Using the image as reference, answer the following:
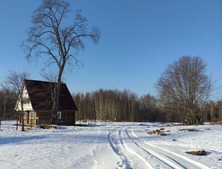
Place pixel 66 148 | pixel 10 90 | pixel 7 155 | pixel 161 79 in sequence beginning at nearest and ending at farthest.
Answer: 1. pixel 7 155
2. pixel 66 148
3. pixel 10 90
4. pixel 161 79

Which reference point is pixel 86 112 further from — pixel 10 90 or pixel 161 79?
pixel 10 90

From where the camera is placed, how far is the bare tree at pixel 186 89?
4868 centimetres

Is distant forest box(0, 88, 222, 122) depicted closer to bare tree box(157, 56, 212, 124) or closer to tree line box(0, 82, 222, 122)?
tree line box(0, 82, 222, 122)

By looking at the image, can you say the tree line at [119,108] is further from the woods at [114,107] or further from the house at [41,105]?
the house at [41,105]

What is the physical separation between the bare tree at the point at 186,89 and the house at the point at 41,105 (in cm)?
1669

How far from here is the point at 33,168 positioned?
10234 mm

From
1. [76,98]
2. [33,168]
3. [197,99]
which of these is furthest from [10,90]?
[76,98]

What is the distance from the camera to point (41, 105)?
4488 centimetres

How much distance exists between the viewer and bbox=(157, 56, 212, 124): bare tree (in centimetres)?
4868

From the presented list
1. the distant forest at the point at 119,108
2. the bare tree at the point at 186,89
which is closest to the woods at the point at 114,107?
the distant forest at the point at 119,108

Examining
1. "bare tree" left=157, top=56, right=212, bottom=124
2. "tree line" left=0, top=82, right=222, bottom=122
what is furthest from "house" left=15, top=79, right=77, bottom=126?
"tree line" left=0, top=82, right=222, bottom=122

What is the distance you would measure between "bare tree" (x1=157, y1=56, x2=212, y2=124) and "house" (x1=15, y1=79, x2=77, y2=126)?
1669 cm

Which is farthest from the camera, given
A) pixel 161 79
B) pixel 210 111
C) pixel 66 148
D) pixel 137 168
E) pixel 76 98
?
pixel 76 98

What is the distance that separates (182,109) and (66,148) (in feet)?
129
